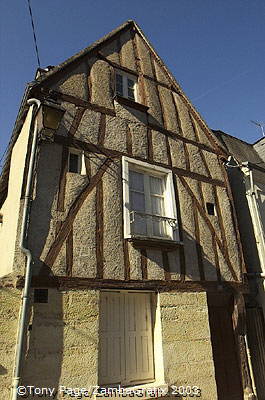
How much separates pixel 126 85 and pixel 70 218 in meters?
3.71

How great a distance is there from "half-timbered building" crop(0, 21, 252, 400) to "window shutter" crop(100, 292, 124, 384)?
15 millimetres

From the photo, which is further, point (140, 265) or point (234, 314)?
point (234, 314)

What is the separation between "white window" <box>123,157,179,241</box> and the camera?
4.93 meters

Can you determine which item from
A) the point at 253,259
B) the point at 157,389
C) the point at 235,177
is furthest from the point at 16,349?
the point at 235,177

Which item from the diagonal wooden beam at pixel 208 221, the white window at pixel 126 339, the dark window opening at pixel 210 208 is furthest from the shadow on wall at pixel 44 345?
the dark window opening at pixel 210 208

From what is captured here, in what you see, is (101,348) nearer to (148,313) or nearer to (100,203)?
(148,313)

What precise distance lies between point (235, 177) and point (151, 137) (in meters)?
3.29

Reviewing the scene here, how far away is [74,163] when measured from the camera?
16.2 feet

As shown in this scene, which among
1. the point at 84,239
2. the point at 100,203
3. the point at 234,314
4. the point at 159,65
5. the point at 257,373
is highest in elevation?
the point at 159,65

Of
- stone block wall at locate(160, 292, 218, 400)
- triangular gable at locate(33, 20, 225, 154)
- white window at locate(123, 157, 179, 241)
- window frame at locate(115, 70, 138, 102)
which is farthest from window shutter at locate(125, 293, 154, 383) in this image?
window frame at locate(115, 70, 138, 102)

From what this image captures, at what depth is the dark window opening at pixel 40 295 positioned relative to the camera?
12.2ft

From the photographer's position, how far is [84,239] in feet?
14.2

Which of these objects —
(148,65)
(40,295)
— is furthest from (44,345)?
(148,65)

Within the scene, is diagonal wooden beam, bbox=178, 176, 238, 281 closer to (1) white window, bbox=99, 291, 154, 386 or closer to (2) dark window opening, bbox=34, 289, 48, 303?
(1) white window, bbox=99, 291, 154, 386
